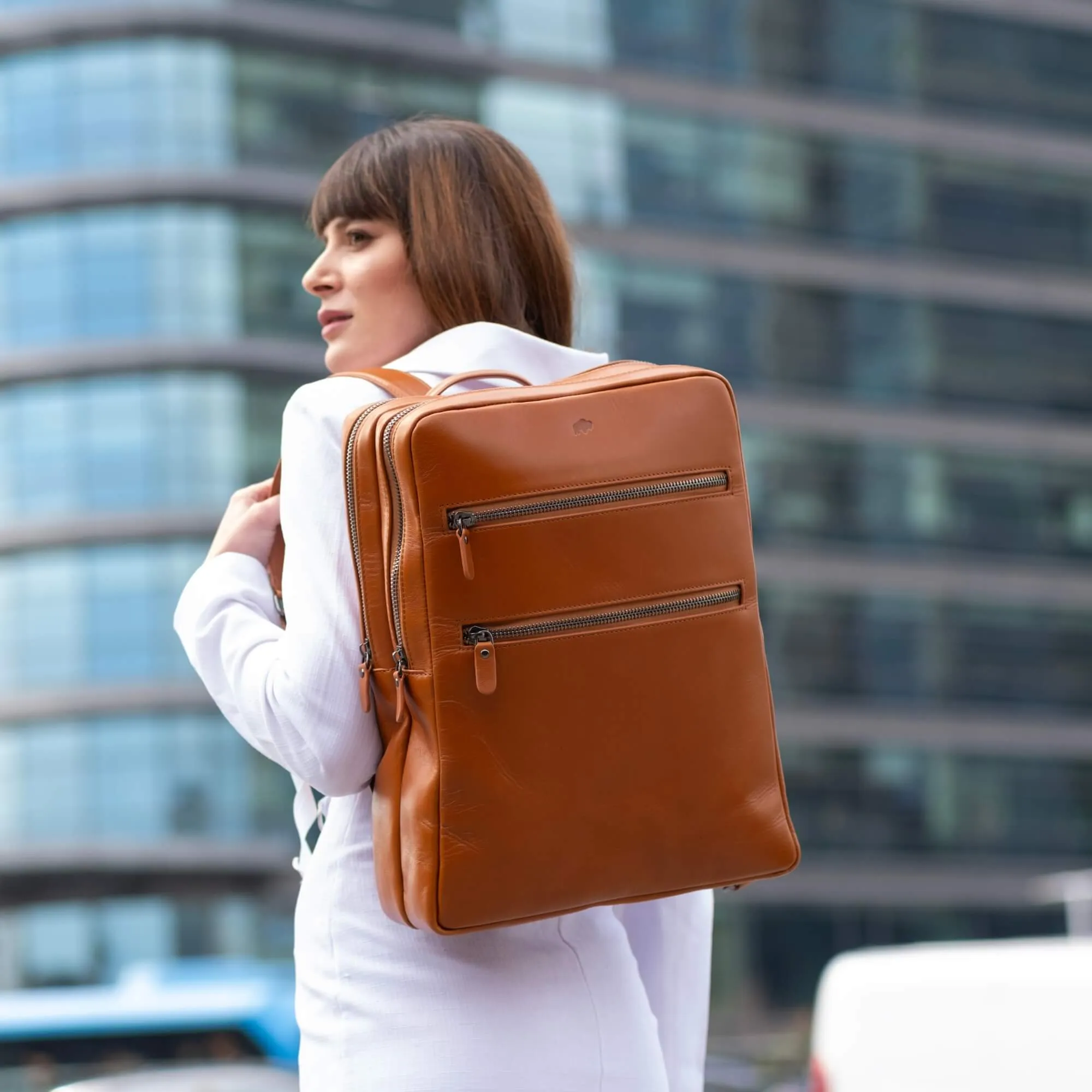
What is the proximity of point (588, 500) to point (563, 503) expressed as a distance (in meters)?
0.02

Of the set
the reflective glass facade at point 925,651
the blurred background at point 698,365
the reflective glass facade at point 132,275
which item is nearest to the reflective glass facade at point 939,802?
the blurred background at point 698,365

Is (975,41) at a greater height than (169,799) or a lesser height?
greater

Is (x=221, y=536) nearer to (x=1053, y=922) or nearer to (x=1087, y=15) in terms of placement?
(x=1053, y=922)

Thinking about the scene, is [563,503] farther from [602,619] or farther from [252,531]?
[252,531]

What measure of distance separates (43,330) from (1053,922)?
2315cm

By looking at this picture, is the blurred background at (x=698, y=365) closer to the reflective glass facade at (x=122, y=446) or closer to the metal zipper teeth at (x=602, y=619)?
the reflective glass facade at (x=122, y=446)

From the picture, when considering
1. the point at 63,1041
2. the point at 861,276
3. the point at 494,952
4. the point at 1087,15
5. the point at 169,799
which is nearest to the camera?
the point at 494,952

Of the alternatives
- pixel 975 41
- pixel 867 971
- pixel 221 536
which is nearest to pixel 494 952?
pixel 221 536

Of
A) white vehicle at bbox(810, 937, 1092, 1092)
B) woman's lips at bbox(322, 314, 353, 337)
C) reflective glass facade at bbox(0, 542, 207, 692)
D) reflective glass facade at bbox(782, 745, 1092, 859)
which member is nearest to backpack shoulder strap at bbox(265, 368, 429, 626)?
woman's lips at bbox(322, 314, 353, 337)

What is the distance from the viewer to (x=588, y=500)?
1565 millimetres

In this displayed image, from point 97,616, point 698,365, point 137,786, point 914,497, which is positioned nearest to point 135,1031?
point 137,786

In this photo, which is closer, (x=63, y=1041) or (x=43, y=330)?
(x=63, y=1041)

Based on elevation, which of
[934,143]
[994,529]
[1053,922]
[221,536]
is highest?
[934,143]

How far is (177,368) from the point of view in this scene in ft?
103
